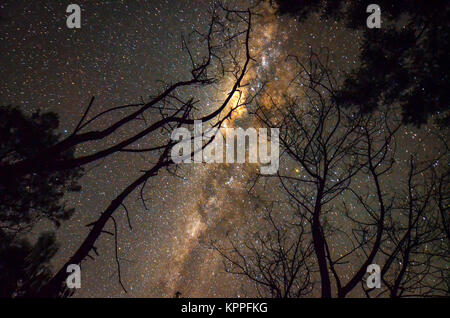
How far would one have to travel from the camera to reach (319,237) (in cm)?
323

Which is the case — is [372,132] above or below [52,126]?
below

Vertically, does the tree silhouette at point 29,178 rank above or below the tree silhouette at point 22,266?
above

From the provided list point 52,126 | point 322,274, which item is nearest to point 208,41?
point 322,274

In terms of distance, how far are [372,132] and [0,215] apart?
7612mm

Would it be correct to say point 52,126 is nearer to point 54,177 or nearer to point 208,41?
point 54,177

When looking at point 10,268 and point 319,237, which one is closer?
point 319,237

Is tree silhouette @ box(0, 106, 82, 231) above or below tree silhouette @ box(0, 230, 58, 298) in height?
above

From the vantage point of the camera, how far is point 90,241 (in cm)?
140
